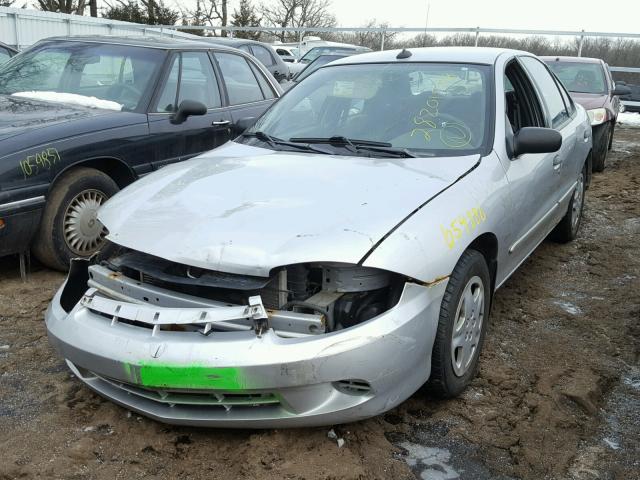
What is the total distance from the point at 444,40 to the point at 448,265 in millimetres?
18325

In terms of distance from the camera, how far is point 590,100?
350 inches

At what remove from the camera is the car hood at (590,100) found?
8695 millimetres

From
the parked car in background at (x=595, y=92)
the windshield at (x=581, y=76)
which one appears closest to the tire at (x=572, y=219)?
the parked car in background at (x=595, y=92)

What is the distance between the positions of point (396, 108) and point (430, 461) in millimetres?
2006

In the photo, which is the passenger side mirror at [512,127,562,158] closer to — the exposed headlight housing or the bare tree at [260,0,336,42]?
the exposed headlight housing

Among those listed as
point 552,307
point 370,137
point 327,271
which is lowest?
point 552,307

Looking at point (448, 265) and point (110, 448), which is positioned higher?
point (448, 265)

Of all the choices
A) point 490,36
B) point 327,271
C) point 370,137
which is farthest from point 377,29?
point 327,271

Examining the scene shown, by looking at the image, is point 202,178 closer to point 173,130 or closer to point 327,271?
point 327,271

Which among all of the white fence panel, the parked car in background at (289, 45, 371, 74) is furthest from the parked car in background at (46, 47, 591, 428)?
the white fence panel

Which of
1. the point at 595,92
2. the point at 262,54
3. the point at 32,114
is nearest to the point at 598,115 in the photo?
the point at 595,92

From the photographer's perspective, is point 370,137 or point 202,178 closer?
point 202,178

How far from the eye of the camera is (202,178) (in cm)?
321

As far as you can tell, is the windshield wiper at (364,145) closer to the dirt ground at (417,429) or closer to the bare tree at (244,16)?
the dirt ground at (417,429)
